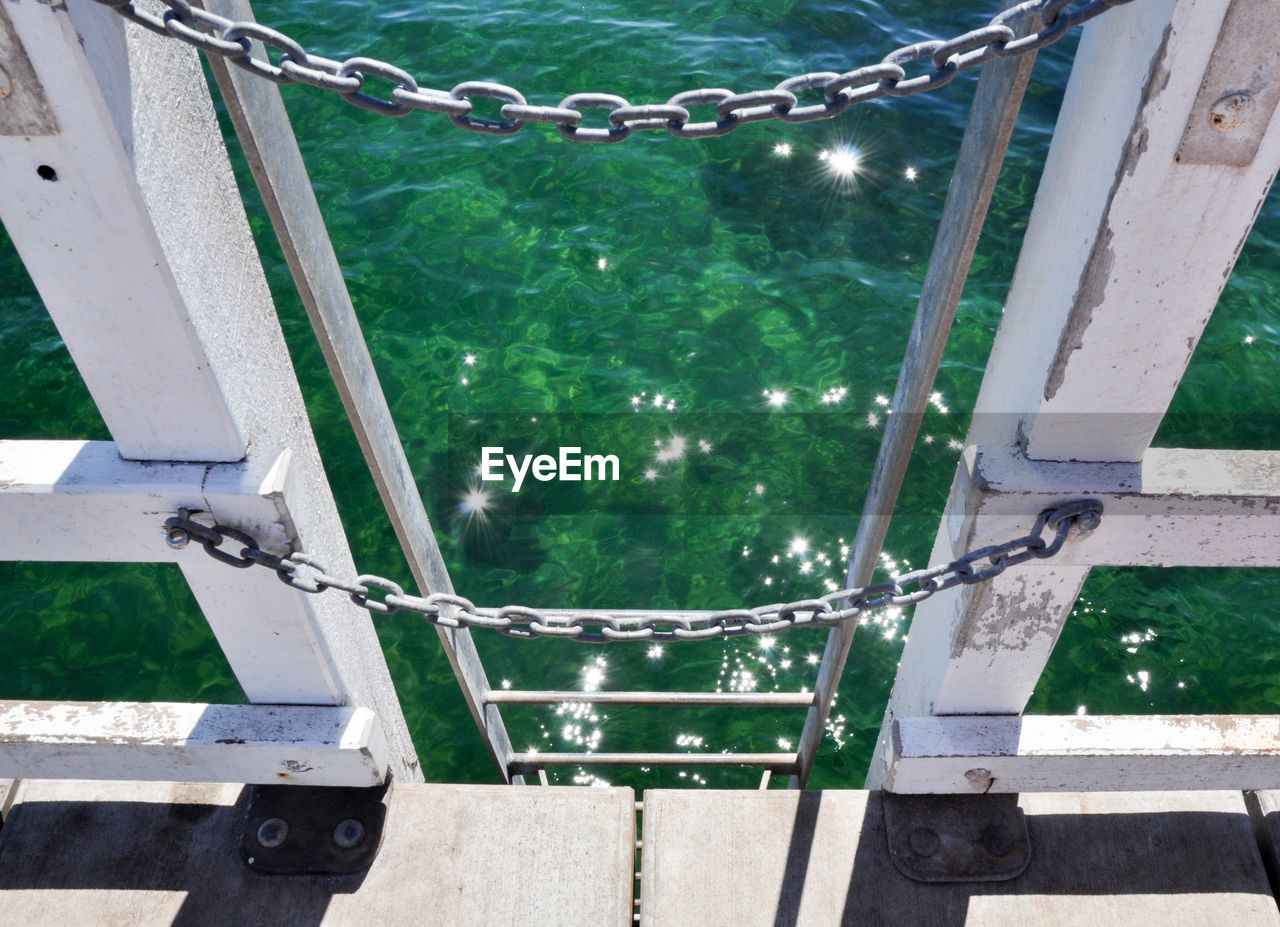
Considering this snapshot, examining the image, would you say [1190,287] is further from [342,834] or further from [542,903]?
[342,834]

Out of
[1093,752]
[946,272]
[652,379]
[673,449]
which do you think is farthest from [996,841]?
[652,379]

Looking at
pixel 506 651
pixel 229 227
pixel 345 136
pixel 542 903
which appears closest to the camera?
pixel 229 227

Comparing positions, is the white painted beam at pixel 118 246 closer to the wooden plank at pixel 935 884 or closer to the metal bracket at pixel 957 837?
the wooden plank at pixel 935 884

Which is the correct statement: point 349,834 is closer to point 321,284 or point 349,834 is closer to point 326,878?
point 326,878

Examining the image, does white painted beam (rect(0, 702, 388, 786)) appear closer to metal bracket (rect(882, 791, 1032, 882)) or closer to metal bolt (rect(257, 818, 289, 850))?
metal bolt (rect(257, 818, 289, 850))

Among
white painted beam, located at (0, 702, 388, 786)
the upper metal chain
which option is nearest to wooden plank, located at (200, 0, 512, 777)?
the upper metal chain

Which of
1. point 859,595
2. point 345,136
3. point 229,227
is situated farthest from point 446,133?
point 859,595

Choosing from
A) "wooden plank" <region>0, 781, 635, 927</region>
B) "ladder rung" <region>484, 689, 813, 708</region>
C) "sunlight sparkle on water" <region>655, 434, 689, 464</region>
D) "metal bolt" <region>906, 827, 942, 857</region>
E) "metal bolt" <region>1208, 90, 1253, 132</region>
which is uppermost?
"sunlight sparkle on water" <region>655, 434, 689, 464</region>
